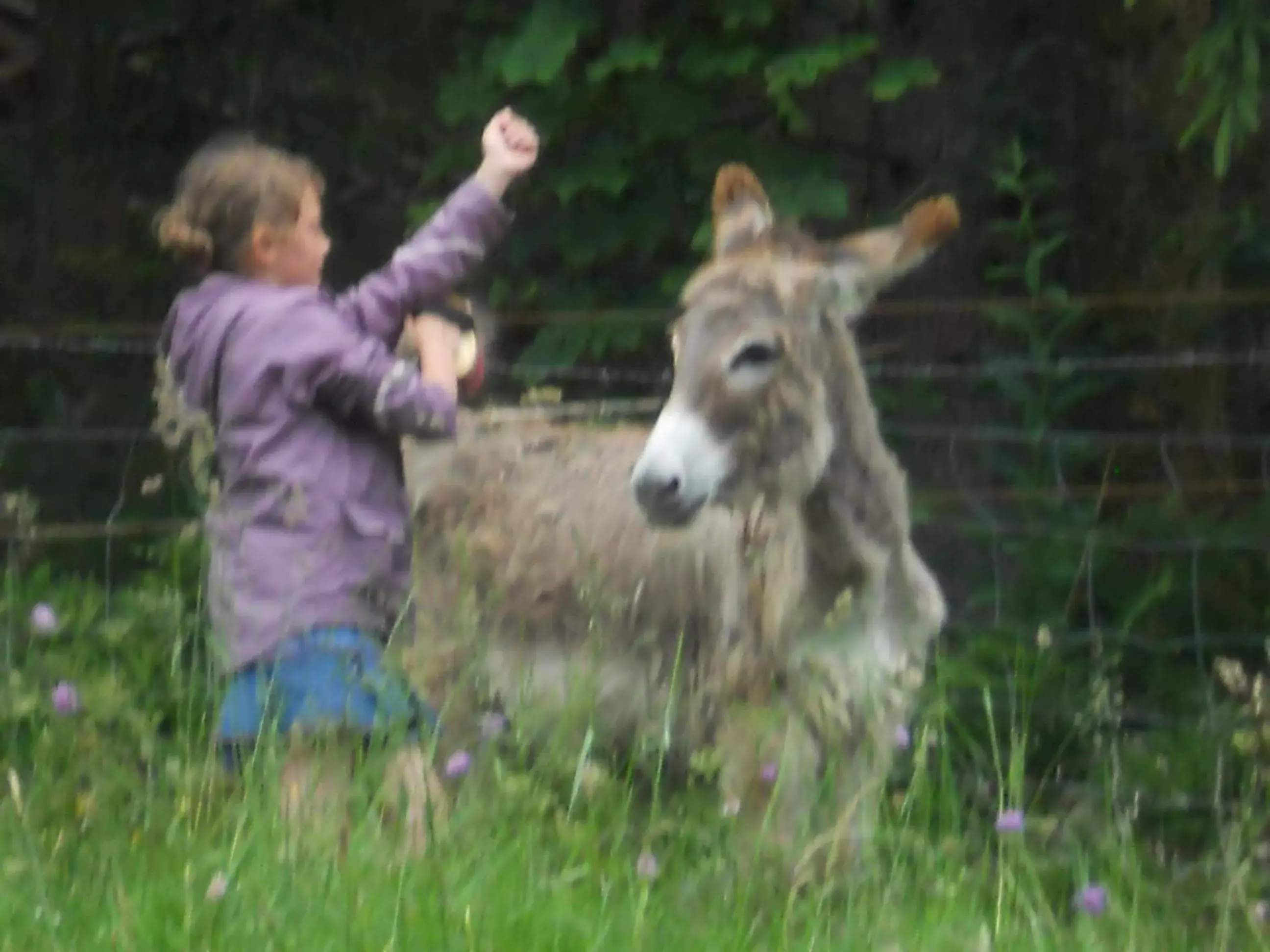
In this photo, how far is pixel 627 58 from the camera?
491cm

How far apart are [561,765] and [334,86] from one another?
4256 mm

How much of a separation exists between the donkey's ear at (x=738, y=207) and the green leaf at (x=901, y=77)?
932 mm

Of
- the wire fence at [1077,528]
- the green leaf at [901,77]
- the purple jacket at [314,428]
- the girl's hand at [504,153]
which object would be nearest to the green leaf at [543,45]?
the wire fence at [1077,528]

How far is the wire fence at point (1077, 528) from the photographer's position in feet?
14.1

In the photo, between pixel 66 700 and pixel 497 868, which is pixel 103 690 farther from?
pixel 497 868

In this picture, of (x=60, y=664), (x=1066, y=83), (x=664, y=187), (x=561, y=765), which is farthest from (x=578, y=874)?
(x=1066, y=83)

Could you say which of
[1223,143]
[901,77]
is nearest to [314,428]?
[901,77]

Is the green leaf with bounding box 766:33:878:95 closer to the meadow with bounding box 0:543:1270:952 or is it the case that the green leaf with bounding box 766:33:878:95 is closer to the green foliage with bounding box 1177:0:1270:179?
the green foliage with bounding box 1177:0:1270:179

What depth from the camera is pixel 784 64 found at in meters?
4.78

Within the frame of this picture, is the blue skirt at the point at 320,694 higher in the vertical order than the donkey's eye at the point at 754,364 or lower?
lower

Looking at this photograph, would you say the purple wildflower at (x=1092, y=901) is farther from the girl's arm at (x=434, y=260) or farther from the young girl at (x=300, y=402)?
the girl's arm at (x=434, y=260)

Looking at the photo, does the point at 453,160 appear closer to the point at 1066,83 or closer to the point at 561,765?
the point at 1066,83

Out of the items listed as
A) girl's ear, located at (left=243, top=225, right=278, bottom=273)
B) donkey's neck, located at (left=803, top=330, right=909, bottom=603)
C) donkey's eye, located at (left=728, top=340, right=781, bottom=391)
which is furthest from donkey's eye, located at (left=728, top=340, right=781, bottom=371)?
girl's ear, located at (left=243, top=225, right=278, bottom=273)

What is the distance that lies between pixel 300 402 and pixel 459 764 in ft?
2.81
